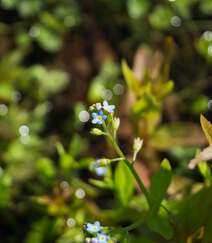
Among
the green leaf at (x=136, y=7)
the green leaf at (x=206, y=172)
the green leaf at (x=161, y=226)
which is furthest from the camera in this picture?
the green leaf at (x=136, y=7)

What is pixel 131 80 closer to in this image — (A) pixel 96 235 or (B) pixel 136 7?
(B) pixel 136 7

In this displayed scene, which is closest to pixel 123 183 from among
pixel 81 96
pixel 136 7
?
pixel 81 96

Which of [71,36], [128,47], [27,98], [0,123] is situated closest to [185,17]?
[128,47]

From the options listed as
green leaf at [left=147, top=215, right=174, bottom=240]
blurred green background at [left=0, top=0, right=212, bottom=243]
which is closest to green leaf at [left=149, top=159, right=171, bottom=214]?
green leaf at [left=147, top=215, right=174, bottom=240]

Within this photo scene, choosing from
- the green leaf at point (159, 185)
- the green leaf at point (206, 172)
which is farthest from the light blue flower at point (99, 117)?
the green leaf at point (206, 172)

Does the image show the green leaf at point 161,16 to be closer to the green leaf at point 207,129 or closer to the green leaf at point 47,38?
the green leaf at point 47,38

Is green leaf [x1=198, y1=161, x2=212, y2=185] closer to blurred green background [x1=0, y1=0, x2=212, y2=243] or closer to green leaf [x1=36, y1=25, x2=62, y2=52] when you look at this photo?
blurred green background [x1=0, y1=0, x2=212, y2=243]

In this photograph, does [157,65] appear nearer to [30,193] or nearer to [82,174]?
[82,174]
